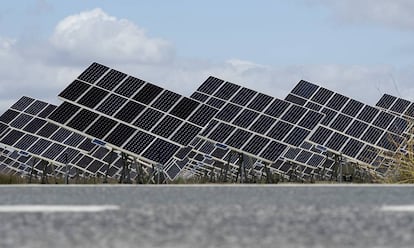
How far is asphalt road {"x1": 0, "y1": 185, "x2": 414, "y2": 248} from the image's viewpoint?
3.07m

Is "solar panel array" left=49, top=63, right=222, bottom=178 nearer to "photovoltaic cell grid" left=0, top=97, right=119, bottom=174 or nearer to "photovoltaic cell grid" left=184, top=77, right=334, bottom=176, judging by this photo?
"photovoltaic cell grid" left=184, top=77, right=334, bottom=176

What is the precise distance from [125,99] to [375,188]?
1949 cm

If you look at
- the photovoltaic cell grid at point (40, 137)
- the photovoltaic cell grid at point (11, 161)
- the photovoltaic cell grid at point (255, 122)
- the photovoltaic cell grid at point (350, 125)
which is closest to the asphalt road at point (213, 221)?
the photovoltaic cell grid at point (255, 122)

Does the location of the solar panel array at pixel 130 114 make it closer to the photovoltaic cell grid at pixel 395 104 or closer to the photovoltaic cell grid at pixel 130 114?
the photovoltaic cell grid at pixel 130 114

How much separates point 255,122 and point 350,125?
4.47m

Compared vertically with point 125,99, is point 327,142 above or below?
below

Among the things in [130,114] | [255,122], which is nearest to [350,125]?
[255,122]

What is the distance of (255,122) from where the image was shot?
29047 millimetres

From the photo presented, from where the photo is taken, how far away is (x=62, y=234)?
3.27 metres

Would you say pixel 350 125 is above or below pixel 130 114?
below

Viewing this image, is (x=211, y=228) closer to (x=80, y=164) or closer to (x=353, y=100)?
(x=353, y=100)

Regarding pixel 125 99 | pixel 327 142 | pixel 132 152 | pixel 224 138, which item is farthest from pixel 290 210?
pixel 327 142

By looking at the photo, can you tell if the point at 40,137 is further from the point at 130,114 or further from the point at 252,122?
the point at 130,114

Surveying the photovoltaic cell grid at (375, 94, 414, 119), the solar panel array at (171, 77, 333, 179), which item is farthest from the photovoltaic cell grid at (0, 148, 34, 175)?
the solar panel array at (171, 77, 333, 179)
